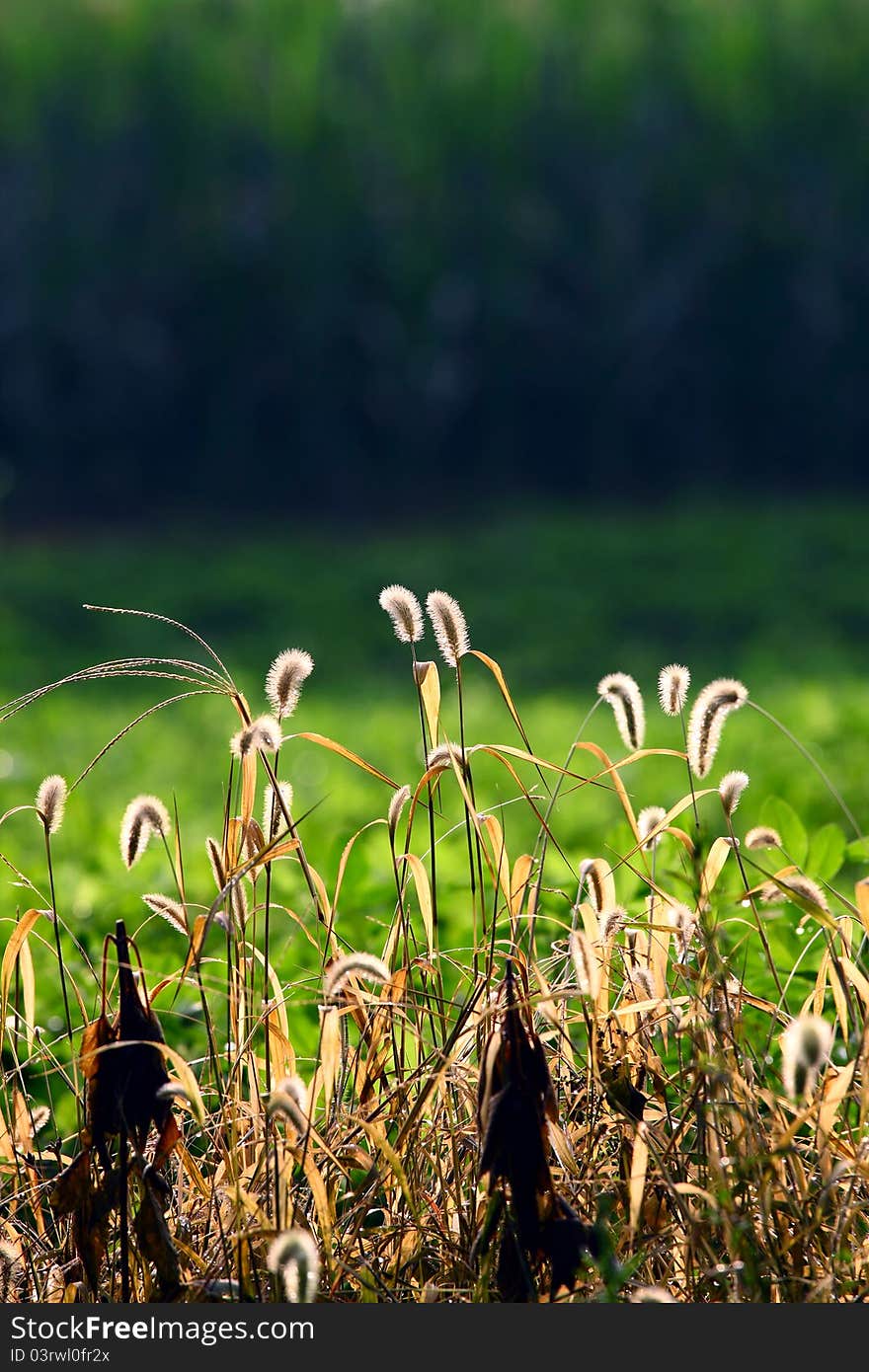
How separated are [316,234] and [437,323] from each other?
1260 millimetres

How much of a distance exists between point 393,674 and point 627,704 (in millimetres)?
6826

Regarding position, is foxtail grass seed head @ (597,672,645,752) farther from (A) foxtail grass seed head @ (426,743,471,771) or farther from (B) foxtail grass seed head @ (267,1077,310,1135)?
(B) foxtail grass seed head @ (267,1077,310,1135)

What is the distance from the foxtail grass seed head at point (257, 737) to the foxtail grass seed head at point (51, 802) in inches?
7.5

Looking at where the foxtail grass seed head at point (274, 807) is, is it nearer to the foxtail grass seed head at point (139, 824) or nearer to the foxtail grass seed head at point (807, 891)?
the foxtail grass seed head at point (139, 824)

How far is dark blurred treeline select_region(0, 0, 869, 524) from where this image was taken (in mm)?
12203

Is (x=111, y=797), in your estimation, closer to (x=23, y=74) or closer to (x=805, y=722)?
(x=805, y=722)

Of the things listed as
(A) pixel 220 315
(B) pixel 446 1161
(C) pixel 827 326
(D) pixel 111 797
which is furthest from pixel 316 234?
(B) pixel 446 1161

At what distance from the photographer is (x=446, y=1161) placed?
156cm

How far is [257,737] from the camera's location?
1.28m

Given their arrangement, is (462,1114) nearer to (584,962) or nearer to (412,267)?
(584,962)

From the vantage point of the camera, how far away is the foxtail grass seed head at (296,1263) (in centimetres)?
106

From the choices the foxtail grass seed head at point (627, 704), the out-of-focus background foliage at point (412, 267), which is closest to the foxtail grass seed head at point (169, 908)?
the foxtail grass seed head at point (627, 704)

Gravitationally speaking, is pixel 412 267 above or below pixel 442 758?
above

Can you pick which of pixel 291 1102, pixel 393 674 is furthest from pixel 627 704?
pixel 393 674
